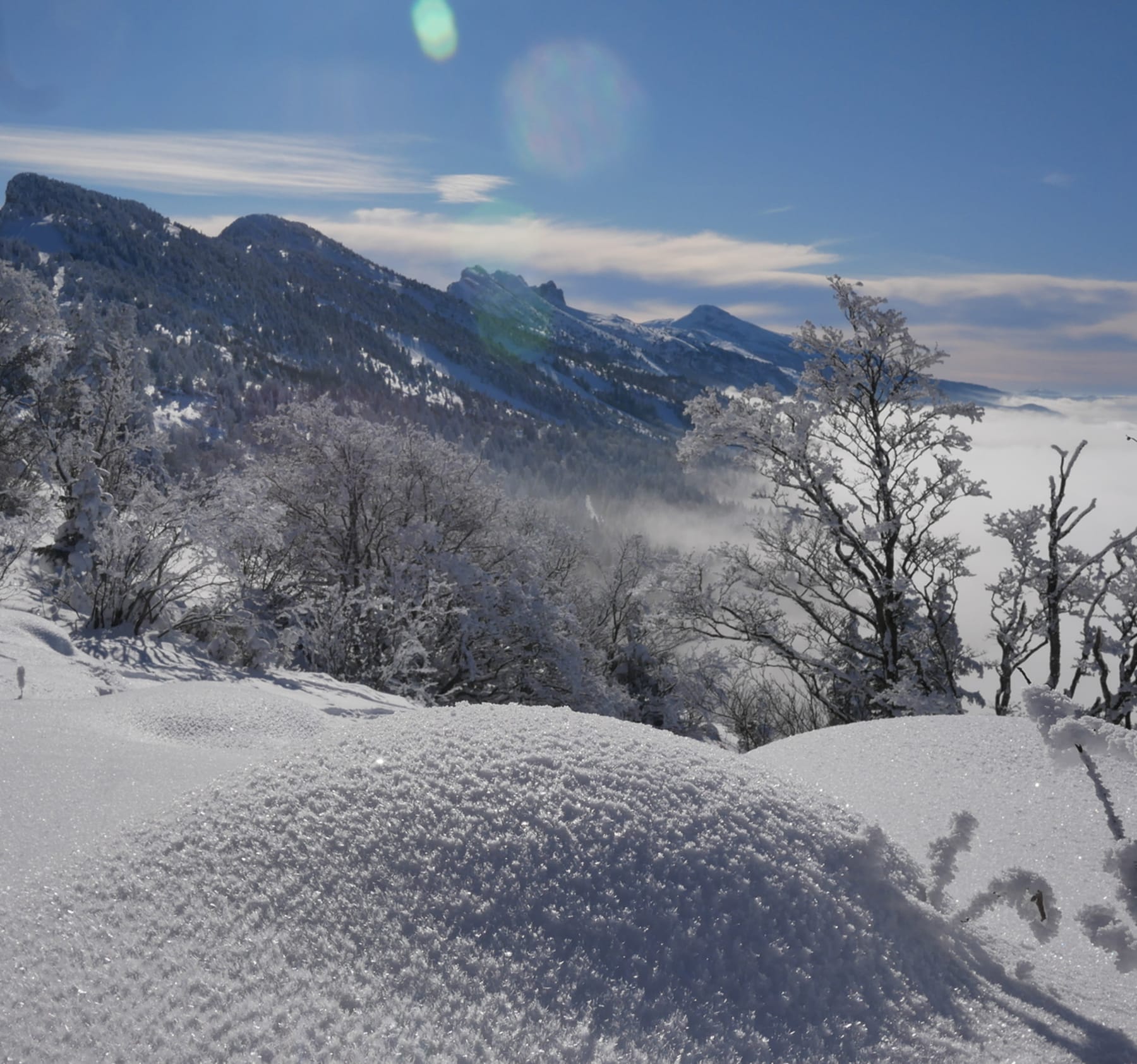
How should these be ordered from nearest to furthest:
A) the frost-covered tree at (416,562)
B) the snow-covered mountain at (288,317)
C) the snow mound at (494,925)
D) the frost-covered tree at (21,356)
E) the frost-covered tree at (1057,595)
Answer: the snow mound at (494,925) → the frost-covered tree at (1057,595) → the frost-covered tree at (416,562) → the frost-covered tree at (21,356) → the snow-covered mountain at (288,317)

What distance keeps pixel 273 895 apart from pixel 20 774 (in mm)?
1217

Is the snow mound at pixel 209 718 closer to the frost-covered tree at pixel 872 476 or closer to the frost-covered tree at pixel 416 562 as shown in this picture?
the frost-covered tree at pixel 872 476

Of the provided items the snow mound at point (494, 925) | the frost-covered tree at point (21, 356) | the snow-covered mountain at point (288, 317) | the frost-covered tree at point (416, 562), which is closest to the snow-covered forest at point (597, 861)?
the snow mound at point (494, 925)

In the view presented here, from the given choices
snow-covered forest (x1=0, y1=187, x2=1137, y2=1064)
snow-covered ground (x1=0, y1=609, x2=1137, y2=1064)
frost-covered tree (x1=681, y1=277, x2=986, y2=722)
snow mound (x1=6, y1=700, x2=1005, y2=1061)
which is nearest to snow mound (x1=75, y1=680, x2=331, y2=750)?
snow-covered forest (x1=0, y1=187, x2=1137, y2=1064)

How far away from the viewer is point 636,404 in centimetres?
16450

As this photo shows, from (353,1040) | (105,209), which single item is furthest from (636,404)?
(353,1040)

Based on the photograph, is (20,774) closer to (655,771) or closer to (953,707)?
(655,771)

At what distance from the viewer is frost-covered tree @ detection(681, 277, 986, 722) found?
7445 millimetres

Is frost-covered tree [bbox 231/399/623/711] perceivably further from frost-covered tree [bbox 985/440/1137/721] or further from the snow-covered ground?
the snow-covered ground

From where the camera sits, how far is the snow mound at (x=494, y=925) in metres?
1.12

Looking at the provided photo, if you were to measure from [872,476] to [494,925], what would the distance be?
724 cm

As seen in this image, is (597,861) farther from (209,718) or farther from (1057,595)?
(1057,595)

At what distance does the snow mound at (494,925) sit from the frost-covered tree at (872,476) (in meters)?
6.15

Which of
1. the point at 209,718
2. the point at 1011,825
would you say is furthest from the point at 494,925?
the point at 209,718
